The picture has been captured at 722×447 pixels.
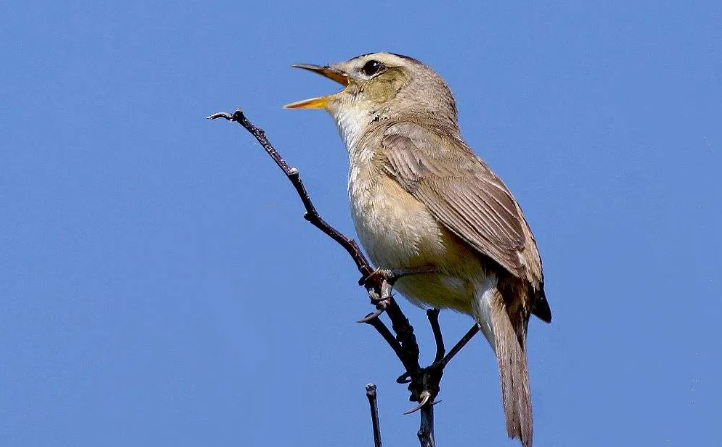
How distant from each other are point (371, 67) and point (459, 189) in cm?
152

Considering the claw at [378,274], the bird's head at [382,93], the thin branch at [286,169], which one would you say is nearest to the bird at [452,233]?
the claw at [378,274]

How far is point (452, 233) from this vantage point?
15.7 feet

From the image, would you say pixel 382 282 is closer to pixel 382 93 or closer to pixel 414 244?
pixel 414 244

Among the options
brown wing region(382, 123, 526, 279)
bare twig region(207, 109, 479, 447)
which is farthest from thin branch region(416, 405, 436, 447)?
brown wing region(382, 123, 526, 279)

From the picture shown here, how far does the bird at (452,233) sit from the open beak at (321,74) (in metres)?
0.47

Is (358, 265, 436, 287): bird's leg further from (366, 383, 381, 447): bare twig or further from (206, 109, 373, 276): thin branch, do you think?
(366, 383, 381, 447): bare twig

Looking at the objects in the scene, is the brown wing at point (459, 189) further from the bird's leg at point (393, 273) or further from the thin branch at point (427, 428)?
the thin branch at point (427, 428)

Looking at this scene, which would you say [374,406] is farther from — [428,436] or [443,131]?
[443,131]

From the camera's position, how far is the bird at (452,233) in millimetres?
4629

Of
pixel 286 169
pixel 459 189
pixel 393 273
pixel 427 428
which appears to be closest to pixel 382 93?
pixel 459 189

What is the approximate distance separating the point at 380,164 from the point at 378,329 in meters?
1.60

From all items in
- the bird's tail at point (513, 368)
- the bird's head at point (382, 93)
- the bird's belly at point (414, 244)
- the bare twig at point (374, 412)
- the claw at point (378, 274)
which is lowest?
the bare twig at point (374, 412)

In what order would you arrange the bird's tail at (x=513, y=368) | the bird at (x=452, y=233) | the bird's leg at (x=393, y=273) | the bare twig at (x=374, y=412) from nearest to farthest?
the bare twig at (x=374, y=412) < the bird's tail at (x=513, y=368) < the bird's leg at (x=393, y=273) < the bird at (x=452, y=233)

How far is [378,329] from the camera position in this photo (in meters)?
3.75
